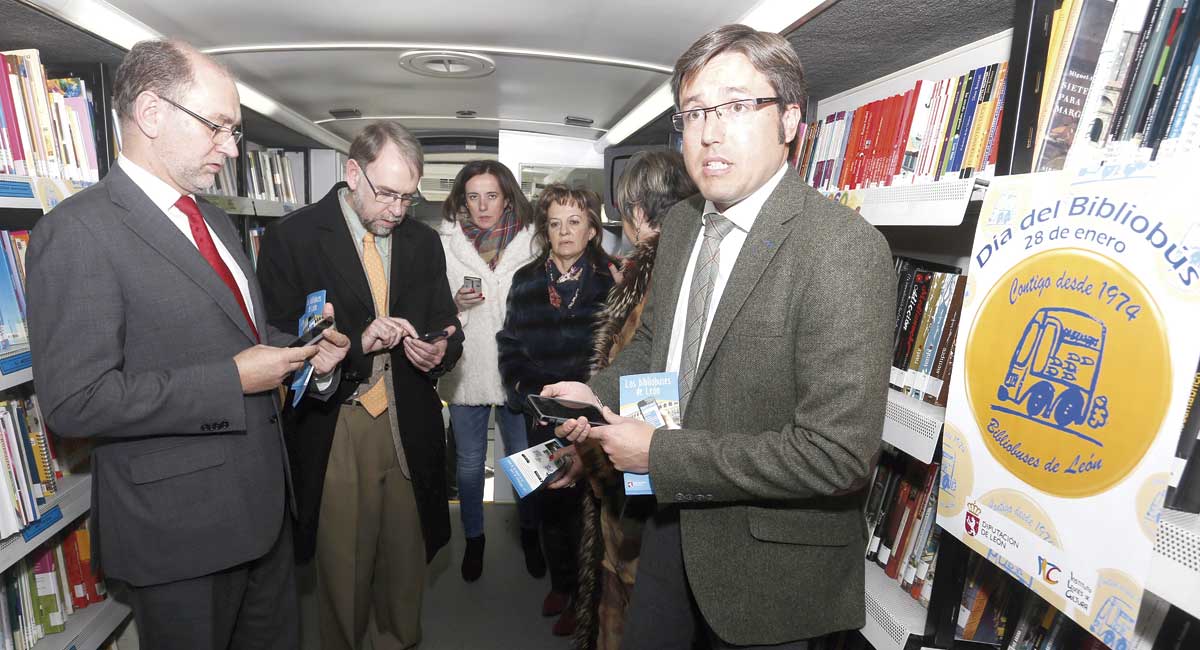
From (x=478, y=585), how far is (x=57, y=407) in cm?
216

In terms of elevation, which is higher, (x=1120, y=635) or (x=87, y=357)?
(x=87, y=357)

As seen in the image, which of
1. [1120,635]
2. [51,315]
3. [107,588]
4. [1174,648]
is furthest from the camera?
[107,588]

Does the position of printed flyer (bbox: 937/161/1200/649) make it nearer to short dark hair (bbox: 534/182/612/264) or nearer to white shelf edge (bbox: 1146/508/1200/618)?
white shelf edge (bbox: 1146/508/1200/618)

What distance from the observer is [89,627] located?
191 cm

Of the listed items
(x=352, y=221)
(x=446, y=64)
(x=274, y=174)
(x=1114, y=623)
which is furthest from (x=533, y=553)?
(x=274, y=174)

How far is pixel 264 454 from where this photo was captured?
1.59 meters

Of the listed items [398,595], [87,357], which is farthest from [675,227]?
[398,595]

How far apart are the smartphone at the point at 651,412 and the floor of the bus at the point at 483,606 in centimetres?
175

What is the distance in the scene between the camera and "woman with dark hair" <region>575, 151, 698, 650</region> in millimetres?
1892

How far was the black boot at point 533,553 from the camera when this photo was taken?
3.07m

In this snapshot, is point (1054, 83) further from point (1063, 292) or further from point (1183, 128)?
point (1063, 292)

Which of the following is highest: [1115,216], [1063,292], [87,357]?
[1115,216]

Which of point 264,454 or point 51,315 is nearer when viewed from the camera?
point 51,315

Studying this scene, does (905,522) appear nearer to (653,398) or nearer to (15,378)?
(653,398)
